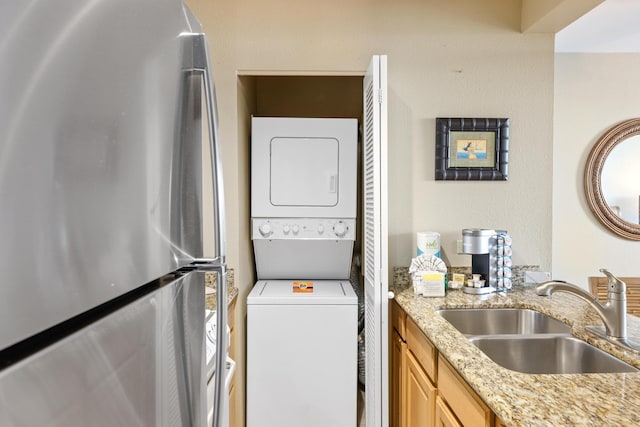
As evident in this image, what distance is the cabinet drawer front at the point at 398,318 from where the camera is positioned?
2141 millimetres

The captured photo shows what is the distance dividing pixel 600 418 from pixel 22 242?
112 cm

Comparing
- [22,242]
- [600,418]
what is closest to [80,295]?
[22,242]

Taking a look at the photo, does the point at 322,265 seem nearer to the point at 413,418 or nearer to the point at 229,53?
the point at 413,418

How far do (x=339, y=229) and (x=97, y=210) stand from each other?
2.15 meters

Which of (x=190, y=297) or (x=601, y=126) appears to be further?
(x=601, y=126)

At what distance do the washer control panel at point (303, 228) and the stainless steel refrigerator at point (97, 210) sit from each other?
178 centimetres

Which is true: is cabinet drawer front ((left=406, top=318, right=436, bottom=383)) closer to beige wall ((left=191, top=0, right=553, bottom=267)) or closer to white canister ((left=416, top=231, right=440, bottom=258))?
white canister ((left=416, top=231, right=440, bottom=258))

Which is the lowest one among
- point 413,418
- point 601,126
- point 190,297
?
point 413,418

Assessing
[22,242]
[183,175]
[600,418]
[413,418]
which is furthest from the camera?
[413,418]

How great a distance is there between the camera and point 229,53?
2332mm

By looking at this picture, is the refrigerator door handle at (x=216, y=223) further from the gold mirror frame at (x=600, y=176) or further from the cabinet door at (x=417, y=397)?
the gold mirror frame at (x=600, y=176)

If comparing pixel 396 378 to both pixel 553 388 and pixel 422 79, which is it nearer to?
pixel 553 388

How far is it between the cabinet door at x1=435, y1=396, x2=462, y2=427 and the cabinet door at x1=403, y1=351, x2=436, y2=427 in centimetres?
5

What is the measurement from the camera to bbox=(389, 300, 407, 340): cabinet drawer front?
2.14m
